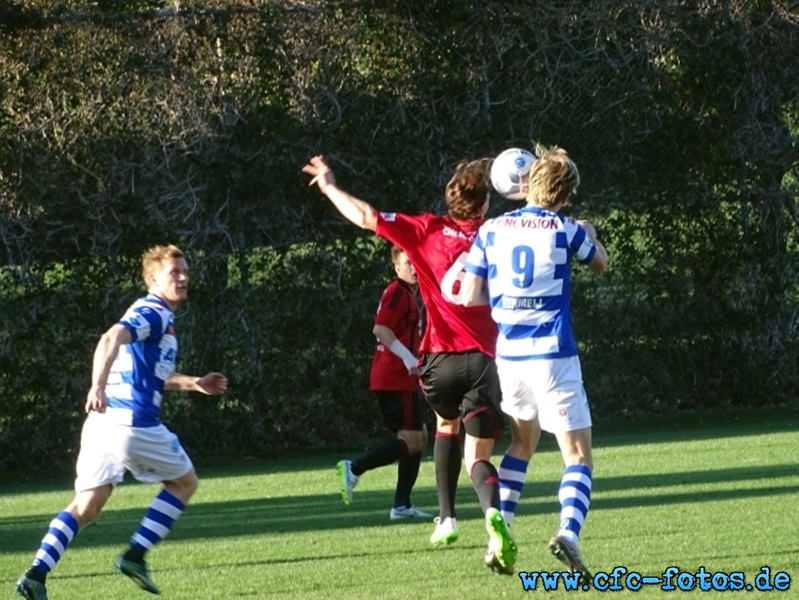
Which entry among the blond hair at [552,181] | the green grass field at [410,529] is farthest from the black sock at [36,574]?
the blond hair at [552,181]

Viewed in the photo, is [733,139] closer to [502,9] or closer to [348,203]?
[502,9]

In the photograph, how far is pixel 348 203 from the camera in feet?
25.5

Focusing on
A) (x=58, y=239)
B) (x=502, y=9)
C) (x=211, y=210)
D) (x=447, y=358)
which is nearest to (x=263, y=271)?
Answer: (x=211, y=210)

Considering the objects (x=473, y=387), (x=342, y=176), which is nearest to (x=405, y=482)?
(x=473, y=387)

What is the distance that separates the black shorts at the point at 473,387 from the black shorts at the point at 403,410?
2.56 metres

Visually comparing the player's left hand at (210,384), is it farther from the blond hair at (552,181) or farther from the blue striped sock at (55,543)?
the blond hair at (552,181)

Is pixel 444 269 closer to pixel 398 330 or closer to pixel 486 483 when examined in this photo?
pixel 486 483

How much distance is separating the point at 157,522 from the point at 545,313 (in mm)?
2127

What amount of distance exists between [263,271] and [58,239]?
197 cm

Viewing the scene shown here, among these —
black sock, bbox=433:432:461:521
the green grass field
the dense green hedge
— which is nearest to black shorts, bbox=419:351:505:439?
black sock, bbox=433:432:461:521

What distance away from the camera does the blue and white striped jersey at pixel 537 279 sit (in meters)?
7.21

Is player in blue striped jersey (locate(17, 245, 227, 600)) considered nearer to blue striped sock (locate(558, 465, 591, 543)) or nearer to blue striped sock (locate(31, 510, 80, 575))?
blue striped sock (locate(31, 510, 80, 575))

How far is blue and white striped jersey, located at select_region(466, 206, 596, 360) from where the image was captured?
23.6ft

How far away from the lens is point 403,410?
35.4 feet
